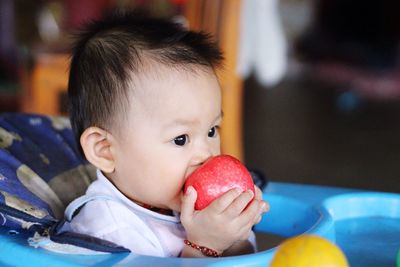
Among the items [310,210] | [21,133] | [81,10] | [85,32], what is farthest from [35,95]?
[81,10]

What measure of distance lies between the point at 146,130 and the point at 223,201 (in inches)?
5.2

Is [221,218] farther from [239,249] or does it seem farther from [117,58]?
[117,58]

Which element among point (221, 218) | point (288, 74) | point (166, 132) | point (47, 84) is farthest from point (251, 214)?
point (288, 74)

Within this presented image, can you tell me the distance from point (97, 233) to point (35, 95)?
0.96 metres

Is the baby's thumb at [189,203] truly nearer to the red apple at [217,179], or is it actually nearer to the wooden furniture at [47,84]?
the red apple at [217,179]

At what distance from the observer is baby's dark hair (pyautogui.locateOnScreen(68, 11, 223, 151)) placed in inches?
28.9

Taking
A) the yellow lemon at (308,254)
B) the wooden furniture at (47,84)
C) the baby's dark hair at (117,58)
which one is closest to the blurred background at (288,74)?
the wooden furniture at (47,84)

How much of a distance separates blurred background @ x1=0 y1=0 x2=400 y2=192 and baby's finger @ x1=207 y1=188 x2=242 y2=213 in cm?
63

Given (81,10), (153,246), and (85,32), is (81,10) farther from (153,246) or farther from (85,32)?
(153,246)

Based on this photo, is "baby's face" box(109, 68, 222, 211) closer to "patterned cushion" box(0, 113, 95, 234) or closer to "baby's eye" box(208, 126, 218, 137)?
"baby's eye" box(208, 126, 218, 137)

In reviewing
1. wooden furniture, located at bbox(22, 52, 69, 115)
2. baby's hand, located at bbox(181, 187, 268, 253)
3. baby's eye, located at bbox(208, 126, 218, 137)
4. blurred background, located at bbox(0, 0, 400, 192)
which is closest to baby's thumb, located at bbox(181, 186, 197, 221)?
baby's hand, located at bbox(181, 187, 268, 253)

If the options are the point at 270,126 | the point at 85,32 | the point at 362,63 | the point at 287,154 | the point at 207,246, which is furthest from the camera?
the point at 362,63

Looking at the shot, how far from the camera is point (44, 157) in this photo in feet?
2.91

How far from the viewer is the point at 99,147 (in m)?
0.76
